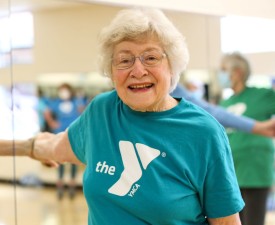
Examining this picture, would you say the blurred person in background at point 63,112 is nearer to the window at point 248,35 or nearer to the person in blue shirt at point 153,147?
the window at point 248,35

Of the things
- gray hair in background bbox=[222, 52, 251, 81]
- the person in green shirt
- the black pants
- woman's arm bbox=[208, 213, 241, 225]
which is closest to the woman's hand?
the person in green shirt

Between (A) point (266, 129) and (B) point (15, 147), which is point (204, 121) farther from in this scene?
(A) point (266, 129)

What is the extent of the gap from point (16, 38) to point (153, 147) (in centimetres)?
149

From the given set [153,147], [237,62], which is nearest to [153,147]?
[153,147]

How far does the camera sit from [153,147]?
163cm

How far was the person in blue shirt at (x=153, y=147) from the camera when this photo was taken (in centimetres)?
157

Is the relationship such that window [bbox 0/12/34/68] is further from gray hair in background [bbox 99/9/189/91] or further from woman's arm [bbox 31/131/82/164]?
gray hair in background [bbox 99/9/189/91]

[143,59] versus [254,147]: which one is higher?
[143,59]

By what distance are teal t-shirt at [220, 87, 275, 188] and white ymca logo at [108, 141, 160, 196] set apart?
6.16 ft

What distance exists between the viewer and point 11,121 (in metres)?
2.56

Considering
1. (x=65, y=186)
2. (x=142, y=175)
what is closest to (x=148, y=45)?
(x=142, y=175)

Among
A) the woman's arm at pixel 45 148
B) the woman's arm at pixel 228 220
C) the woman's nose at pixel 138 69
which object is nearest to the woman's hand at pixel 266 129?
the woman's arm at pixel 45 148

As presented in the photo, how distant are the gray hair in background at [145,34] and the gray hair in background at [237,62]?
2.08 metres

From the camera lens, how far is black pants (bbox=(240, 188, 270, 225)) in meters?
3.26
